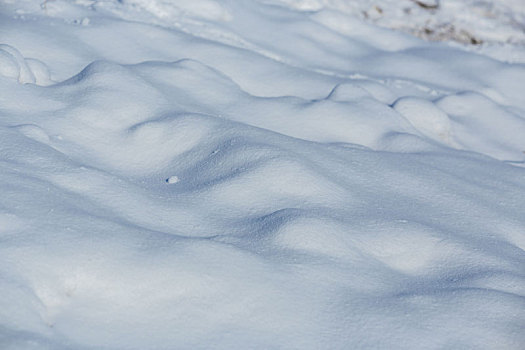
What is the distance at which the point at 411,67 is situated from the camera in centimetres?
411

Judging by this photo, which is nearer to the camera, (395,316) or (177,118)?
(395,316)

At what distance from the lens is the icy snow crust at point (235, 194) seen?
1686 millimetres

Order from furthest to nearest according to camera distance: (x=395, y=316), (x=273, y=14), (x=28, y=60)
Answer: (x=273, y=14)
(x=28, y=60)
(x=395, y=316)

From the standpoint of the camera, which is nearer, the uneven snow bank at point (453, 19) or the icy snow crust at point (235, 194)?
the icy snow crust at point (235, 194)

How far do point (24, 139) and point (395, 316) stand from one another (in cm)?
144

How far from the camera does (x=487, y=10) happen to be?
17.7ft

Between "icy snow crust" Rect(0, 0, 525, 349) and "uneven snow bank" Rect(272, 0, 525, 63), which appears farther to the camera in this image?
"uneven snow bank" Rect(272, 0, 525, 63)

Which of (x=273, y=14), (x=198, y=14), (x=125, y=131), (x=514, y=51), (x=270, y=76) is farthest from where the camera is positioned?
(x=514, y=51)

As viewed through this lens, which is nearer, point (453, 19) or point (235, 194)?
point (235, 194)

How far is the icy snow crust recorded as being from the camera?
5.53 feet

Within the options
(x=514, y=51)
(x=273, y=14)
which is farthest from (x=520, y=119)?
(x=273, y=14)

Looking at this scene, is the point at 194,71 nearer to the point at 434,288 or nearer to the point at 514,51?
the point at 434,288

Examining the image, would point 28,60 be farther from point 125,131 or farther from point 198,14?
point 198,14

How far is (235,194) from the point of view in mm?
2217
